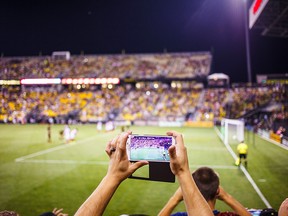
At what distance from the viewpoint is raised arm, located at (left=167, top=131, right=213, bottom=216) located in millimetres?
1732

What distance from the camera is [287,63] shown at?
59.5m

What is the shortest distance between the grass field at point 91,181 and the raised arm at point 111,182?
677cm

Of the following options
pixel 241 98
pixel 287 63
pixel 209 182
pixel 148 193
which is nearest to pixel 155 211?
pixel 148 193

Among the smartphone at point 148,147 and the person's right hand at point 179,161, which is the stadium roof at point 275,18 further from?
the person's right hand at point 179,161

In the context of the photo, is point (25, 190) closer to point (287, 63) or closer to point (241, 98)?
point (241, 98)

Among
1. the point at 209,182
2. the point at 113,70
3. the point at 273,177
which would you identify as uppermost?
the point at 113,70

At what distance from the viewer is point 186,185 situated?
1.80 meters

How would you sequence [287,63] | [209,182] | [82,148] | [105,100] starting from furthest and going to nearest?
[287,63] → [105,100] → [82,148] → [209,182]

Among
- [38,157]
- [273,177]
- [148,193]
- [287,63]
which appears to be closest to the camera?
[148,193]

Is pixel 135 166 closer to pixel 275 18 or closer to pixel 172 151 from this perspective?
pixel 172 151

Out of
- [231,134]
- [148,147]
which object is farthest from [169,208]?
[231,134]

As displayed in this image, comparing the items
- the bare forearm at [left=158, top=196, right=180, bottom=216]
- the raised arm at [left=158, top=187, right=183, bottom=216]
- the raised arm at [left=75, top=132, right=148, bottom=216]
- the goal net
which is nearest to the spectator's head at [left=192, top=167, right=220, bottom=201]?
the raised arm at [left=158, top=187, right=183, bottom=216]

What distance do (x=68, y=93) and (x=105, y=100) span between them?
6.47 metres

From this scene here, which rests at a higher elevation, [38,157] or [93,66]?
[93,66]
